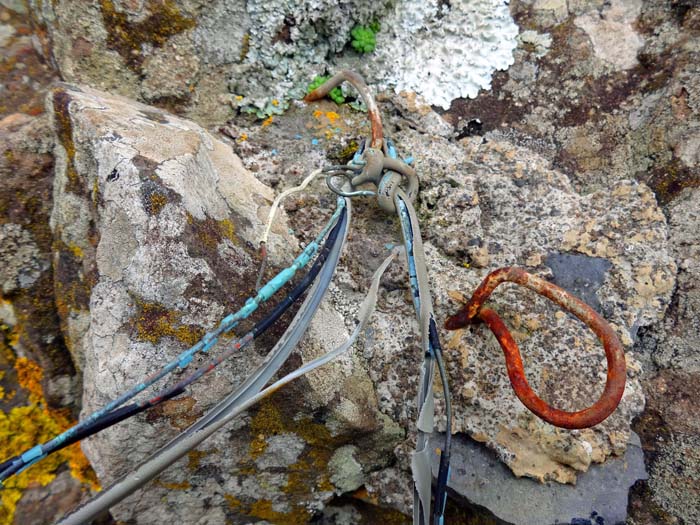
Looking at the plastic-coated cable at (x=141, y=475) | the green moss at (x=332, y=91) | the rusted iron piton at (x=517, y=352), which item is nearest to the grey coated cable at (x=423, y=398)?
the rusted iron piton at (x=517, y=352)

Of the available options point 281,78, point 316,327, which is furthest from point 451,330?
point 281,78

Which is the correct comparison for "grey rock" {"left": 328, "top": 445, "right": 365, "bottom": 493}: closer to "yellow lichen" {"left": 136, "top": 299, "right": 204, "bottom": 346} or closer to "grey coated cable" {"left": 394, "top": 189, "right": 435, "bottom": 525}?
"grey coated cable" {"left": 394, "top": 189, "right": 435, "bottom": 525}

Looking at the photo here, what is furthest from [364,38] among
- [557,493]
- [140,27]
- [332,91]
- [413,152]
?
[557,493]

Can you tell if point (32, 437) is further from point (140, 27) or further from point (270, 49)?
point (270, 49)

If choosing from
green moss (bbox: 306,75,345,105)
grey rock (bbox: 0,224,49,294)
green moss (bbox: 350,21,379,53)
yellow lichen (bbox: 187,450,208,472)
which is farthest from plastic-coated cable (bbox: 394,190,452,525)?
grey rock (bbox: 0,224,49,294)

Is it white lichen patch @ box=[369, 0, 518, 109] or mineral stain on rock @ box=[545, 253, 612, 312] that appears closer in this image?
mineral stain on rock @ box=[545, 253, 612, 312]

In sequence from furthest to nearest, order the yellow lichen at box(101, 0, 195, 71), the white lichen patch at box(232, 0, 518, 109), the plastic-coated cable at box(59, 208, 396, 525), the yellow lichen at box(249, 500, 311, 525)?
the white lichen patch at box(232, 0, 518, 109) < the yellow lichen at box(101, 0, 195, 71) < the yellow lichen at box(249, 500, 311, 525) < the plastic-coated cable at box(59, 208, 396, 525)

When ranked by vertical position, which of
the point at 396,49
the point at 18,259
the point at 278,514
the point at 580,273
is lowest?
the point at 278,514
